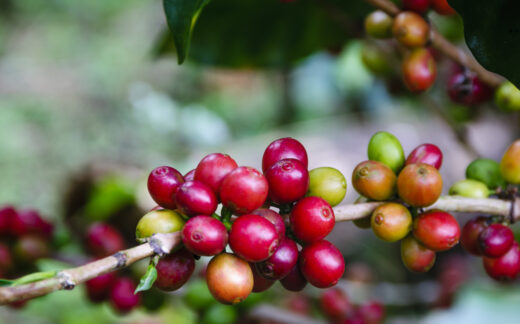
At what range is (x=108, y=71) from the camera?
4961mm

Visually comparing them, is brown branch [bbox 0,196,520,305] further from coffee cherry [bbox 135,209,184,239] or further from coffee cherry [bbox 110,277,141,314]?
coffee cherry [bbox 110,277,141,314]

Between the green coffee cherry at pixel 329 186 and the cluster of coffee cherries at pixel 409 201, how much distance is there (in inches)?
1.6

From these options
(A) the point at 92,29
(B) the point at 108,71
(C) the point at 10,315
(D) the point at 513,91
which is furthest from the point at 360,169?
(A) the point at 92,29

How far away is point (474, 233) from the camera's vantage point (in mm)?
815

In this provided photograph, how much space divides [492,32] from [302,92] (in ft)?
7.13

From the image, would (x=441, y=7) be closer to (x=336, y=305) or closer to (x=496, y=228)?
(x=496, y=228)

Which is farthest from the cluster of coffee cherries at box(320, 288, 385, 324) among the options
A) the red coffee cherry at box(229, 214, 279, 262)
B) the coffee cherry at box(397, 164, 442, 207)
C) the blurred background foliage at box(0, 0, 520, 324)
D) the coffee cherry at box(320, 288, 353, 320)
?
the red coffee cherry at box(229, 214, 279, 262)

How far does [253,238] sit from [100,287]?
2.51 feet

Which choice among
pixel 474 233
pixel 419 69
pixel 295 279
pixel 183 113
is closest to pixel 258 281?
pixel 295 279

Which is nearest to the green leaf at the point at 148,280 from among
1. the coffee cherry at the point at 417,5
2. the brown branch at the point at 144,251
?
the brown branch at the point at 144,251

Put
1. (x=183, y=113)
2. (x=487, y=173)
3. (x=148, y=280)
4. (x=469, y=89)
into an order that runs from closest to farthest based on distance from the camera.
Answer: (x=148, y=280), (x=487, y=173), (x=469, y=89), (x=183, y=113)

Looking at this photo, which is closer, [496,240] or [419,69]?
[496,240]

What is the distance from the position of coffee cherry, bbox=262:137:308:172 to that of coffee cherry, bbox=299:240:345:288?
123 mm

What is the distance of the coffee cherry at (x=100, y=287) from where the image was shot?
1196 mm
